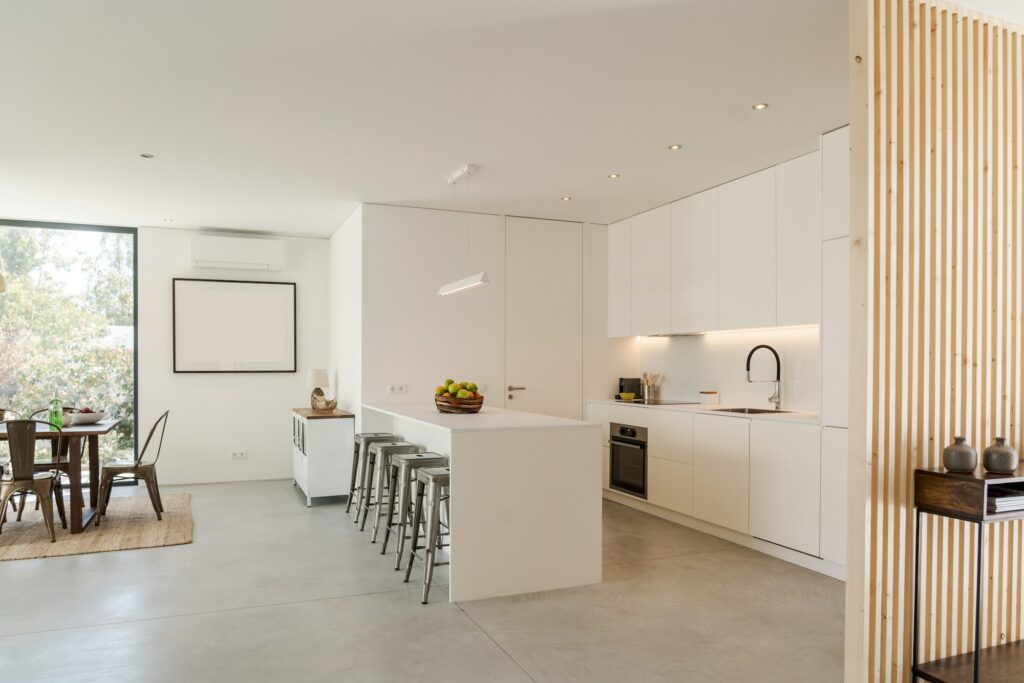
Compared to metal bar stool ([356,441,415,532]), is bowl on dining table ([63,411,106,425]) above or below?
above

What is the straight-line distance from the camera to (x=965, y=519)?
2.45m

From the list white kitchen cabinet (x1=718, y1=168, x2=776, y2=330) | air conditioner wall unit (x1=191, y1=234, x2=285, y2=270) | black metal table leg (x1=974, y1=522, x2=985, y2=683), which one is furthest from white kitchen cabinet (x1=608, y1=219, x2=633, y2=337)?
black metal table leg (x1=974, y1=522, x2=985, y2=683)

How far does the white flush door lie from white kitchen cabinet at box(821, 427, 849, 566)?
9.51ft

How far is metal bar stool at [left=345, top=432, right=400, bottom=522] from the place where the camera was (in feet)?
18.2

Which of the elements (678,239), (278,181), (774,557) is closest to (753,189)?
(678,239)

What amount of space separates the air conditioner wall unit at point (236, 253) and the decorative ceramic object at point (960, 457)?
660 centimetres

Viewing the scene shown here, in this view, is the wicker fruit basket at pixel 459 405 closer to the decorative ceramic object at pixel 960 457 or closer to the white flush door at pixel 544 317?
the white flush door at pixel 544 317

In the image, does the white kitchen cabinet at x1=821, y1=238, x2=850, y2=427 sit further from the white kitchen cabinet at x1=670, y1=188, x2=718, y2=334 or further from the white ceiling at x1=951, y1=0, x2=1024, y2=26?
the white ceiling at x1=951, y1=0, x2=1024, y2=26

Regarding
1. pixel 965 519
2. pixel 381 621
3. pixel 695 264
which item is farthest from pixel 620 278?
pixel 965 519

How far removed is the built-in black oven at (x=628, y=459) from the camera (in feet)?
19.3

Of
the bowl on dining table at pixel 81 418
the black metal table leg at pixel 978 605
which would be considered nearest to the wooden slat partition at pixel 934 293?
the black metal table leg at pixel 978 605

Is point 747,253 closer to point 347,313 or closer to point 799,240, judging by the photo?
point 799,240

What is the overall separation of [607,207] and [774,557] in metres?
3.20

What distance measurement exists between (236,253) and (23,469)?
308cm
